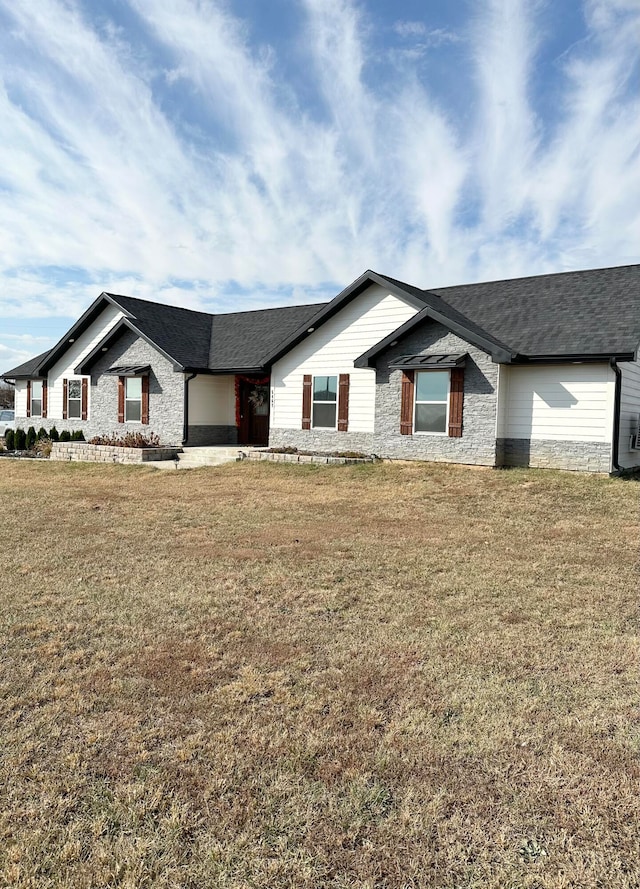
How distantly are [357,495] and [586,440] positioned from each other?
19.5ft

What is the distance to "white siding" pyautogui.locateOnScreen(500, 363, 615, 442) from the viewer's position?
13.1m

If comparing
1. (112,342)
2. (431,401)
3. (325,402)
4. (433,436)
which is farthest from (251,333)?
(433,436)

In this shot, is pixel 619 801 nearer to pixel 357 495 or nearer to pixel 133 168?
pixel 357 495

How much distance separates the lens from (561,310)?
48.5 ft

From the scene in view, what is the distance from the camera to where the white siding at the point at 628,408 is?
13.6 metres

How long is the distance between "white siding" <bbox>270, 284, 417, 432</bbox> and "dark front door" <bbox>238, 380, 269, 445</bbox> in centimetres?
301

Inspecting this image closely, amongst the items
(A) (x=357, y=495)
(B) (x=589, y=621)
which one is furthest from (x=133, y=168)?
(B) (x=589, y=621)

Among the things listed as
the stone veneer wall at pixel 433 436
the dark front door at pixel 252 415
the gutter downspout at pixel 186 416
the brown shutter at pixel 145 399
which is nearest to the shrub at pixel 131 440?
the brown shutter at pixel 145 399

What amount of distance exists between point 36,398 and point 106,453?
9632 millimetres

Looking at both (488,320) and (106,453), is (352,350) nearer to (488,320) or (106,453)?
(488,320)

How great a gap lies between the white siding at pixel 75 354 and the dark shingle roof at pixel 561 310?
527 inches

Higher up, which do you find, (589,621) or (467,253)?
(467,253)

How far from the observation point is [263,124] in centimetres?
1383

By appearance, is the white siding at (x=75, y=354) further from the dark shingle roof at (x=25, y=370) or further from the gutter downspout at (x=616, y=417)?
the gutter downspout at (x=616, y=417)
